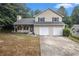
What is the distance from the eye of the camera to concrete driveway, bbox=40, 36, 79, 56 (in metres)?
4.08

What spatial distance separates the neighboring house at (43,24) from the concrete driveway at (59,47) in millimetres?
144

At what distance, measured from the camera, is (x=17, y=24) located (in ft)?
13.7

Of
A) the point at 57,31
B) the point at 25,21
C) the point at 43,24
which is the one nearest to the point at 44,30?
the point at 43,24

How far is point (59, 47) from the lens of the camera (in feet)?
13.5

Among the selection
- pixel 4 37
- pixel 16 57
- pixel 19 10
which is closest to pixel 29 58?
pixel 16 57

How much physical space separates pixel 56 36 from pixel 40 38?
0.90 ft

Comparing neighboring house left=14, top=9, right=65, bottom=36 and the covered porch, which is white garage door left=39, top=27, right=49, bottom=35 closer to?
neighboring house left=14, top=9, right=65, bottom=36

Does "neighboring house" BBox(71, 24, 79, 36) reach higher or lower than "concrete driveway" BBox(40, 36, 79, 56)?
higher

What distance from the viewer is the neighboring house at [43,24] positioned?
4156mm

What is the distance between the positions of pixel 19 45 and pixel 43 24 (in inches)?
21.4

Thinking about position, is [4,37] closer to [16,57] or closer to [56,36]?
[16,57]

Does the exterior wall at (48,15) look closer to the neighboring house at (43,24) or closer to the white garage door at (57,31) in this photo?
the neighboring house at (43,24)

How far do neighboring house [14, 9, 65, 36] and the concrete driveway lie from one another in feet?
0.47

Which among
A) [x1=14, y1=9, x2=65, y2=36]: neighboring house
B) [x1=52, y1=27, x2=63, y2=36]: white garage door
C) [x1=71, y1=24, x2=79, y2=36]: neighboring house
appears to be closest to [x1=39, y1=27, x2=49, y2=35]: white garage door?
[x1=14, y1=9, x2=65, y2=36]: neighboring house
